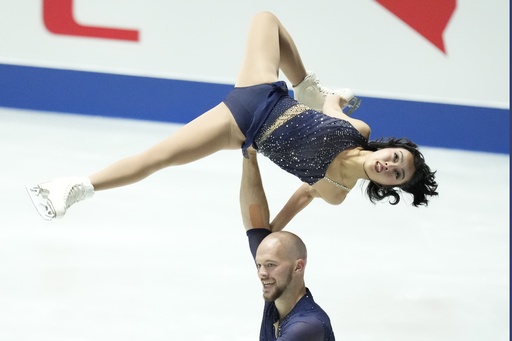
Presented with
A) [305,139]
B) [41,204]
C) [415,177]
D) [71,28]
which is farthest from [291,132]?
[71,28]

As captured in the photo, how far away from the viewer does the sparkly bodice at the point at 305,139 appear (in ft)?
12.7

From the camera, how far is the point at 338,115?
4105mm

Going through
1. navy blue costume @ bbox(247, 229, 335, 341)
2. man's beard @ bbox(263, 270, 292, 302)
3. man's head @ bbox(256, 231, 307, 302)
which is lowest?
navy blue costume @ bbox(247, 229, 335, 341)

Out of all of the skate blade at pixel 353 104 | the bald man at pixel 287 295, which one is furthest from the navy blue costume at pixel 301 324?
the skate blade at pixel 353 104

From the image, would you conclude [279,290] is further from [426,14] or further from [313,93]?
[426,14]

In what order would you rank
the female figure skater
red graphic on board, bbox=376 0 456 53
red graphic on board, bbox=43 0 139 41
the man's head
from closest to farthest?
the man's head < the female figure skater < red graphic on board, bbox=376 0 456 53 < red graphic on board, bbox=43 0 139 41

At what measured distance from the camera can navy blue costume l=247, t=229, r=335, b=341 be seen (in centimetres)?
337

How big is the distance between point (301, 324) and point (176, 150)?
878mm

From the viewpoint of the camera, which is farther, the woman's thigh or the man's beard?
the woman's thigh

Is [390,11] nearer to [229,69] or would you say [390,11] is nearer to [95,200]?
[229,69]

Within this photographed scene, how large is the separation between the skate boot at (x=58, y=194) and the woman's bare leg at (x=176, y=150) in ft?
0.17

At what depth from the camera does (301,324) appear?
3381 mm

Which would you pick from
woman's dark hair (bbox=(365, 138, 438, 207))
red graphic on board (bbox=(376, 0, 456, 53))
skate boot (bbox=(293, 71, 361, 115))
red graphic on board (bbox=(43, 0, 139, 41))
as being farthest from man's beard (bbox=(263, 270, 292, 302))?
red graphic on board (bbox=(43, 0, 139, 41))

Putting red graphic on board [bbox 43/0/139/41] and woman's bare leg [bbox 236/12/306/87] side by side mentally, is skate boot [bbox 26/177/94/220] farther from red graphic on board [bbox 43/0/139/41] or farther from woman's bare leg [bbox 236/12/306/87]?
red graphic on board [bbox 43/0/139/41]
